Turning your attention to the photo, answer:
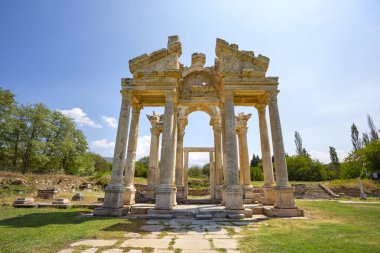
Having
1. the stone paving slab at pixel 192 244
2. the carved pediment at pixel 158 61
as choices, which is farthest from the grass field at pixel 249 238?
the carved pediment at pixel 158 61

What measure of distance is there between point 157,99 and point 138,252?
11.8 m

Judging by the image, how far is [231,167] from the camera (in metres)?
11.6

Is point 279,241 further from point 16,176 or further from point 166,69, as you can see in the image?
point 16,176

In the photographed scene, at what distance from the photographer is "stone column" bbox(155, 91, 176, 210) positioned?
10992mm

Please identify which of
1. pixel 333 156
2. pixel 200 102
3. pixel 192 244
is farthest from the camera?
pixel 333 156

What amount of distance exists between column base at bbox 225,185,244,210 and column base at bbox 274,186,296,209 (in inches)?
80.8

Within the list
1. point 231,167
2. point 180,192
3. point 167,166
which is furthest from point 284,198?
point 180,192

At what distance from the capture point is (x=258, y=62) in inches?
525

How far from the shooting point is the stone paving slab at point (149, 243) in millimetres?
5561

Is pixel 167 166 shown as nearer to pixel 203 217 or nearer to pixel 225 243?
pixel 203 217

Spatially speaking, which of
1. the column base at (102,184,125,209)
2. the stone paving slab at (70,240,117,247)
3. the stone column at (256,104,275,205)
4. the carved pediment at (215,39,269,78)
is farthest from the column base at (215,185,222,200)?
the stone paving slab at (70,240,117,247)

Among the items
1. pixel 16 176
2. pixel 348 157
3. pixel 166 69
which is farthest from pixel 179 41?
pixel 348 157

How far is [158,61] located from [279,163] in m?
9.68

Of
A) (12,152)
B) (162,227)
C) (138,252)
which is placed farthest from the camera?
(12,152)
